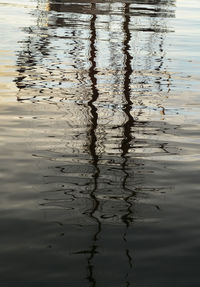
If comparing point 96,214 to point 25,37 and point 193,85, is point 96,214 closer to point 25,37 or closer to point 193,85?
point 193,85

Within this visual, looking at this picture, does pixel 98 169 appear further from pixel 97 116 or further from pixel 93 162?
pixel 97 116

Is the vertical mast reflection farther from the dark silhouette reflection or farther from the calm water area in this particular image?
the dark silhouette reflection

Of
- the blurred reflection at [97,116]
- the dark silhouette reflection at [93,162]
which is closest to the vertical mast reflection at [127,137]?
the blurred reflection at [97,116]

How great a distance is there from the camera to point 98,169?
28.1ft

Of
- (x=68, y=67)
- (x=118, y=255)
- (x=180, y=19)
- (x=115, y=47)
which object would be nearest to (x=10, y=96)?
(x=68, y=67)

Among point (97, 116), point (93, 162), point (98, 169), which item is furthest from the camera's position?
point (97, 116)

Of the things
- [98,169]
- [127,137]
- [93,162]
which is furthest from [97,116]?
[98,169]

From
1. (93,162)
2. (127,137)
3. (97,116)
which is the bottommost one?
(97,116)

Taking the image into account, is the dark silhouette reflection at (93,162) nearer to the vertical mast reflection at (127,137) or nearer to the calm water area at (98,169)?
the calm water area at (98,169)

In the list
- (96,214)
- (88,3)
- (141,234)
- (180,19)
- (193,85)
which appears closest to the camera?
(141,234)

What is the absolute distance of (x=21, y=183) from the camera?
791 cm

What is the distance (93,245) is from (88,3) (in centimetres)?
3833

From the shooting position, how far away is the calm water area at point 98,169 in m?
5.76

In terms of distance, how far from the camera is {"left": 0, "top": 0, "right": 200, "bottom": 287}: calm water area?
18.9 ft
